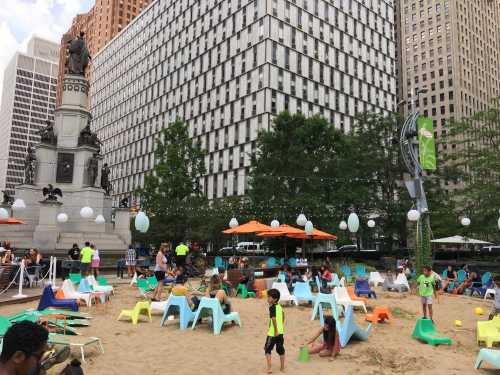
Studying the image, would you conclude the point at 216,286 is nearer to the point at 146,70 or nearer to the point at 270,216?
the point at 270,216

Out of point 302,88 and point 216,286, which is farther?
point 302,88

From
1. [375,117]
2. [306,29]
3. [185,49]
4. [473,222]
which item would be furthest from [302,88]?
[473,222]

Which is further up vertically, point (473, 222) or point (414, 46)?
point (414, 46)

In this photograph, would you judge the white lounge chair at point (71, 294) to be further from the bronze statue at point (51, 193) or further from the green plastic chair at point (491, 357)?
the bronze statue at point (51, 193)

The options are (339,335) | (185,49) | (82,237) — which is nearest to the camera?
(339,335)

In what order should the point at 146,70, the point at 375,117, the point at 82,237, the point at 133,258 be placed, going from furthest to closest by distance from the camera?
the point at 146,70 < the point at 375,117 < the point at 82,237 < the point at 133,258

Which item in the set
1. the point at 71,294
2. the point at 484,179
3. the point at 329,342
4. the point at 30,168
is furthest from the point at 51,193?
the point at 484,179

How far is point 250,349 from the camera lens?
823 centimetres

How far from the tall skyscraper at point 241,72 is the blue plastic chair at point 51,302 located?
47391 mm

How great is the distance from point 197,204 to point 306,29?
42083 millimetres

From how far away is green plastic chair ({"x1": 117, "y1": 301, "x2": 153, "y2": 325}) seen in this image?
10.4m

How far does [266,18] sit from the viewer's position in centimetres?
5994

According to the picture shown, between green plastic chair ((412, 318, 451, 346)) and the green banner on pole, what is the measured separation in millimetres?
10139

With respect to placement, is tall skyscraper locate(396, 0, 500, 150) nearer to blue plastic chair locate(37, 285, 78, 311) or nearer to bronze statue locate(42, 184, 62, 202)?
bronze statue locate(42, 184, 62, 202)
